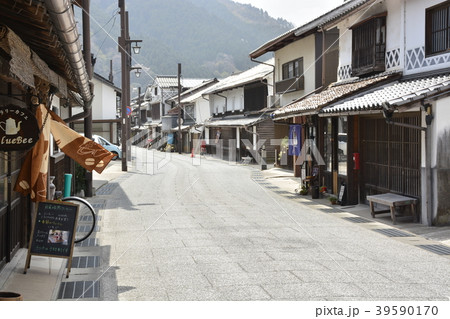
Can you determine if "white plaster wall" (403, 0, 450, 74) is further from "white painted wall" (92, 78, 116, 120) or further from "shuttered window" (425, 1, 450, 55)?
"white painted wall" (92, 78, 116, 120)

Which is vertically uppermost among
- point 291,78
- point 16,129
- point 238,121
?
point 291,78

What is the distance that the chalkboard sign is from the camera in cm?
828

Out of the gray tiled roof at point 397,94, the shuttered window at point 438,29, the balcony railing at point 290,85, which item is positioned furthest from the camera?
the balcony railing at point 290,85

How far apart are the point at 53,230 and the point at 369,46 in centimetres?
1306

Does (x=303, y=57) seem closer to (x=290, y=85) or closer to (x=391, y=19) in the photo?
(x=290, y=85)

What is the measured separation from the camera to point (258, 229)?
12.6 m

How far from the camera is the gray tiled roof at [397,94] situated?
40.4ft

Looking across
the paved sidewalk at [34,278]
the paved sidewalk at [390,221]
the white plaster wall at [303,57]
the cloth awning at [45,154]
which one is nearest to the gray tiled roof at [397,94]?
the paved sidewalk at [390,221]

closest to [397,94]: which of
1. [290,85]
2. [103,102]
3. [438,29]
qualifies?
[438,29]

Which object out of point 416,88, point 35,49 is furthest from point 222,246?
point 416,88

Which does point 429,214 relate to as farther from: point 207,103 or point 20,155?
point 207,103

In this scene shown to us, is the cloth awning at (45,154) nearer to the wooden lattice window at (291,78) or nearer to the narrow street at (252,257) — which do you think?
the narrow street at (252,257)

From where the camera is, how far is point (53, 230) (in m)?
8.33

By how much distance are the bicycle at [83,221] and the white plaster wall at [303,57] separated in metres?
14.9
